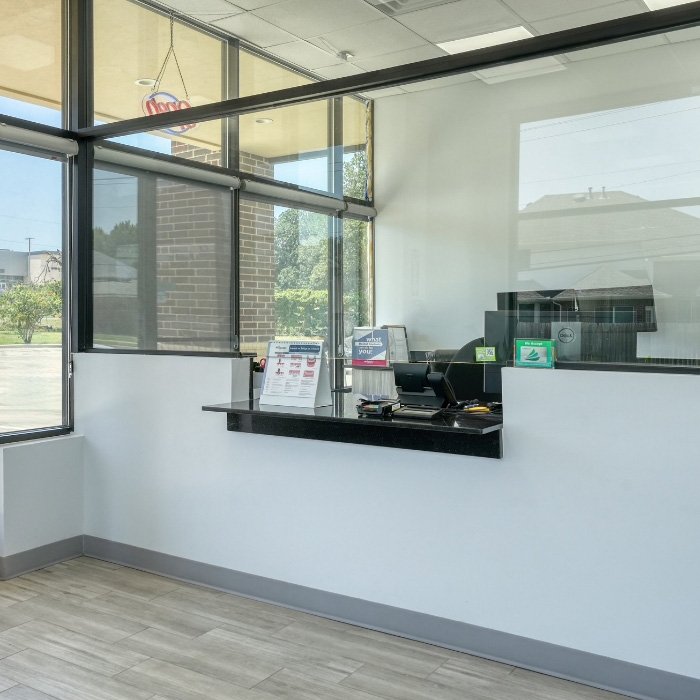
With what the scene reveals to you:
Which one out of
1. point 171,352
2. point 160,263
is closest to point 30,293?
point 160,263

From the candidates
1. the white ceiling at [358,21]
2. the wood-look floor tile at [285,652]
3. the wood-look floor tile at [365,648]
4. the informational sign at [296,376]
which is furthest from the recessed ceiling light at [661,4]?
the wood-look floor tile at [285,652]

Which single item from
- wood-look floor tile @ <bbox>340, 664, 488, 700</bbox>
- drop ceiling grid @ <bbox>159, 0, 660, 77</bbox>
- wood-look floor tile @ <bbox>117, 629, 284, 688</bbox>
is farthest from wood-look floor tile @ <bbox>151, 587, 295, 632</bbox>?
drop ceiling grid @ <bbox>159, 0, 660, 77</bbox>

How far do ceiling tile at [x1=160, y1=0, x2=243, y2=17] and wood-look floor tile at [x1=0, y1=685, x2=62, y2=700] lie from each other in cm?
362

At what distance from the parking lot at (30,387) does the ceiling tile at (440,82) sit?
94.2 inches

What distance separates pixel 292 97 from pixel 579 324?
1.67 meters

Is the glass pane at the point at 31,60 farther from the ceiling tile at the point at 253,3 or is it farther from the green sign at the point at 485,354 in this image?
the green sign at the point at 485,354

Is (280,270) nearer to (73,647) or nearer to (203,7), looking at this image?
(203,7)

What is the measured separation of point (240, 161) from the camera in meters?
3.89

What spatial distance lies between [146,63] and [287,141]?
3.86 ft

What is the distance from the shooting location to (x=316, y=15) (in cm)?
476

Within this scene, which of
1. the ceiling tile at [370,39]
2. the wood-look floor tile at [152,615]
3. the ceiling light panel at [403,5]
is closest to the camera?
the wood-look floor tile at [152,615]

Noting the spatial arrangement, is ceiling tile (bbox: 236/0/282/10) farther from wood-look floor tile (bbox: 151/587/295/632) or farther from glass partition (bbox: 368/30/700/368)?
wood-look floor tile (bbox: 151/587/295/632)

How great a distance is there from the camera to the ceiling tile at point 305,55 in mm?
4027

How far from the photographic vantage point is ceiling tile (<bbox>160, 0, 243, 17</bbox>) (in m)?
4.39
